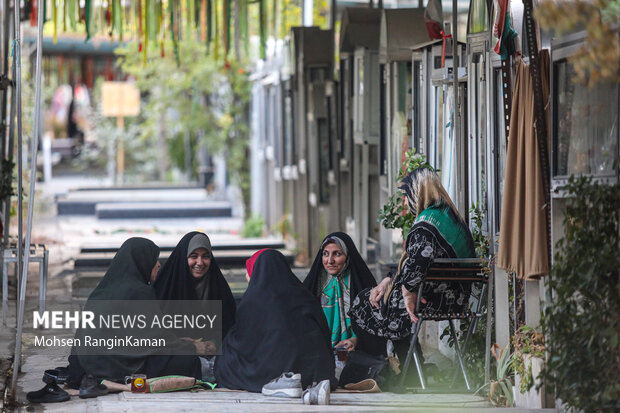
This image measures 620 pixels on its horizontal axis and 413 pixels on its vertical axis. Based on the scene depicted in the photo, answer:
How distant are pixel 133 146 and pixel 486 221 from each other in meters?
22.3

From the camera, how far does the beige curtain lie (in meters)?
5.62

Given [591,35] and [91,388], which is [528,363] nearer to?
[591,35]

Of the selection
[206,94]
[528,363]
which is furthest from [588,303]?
[206,94]

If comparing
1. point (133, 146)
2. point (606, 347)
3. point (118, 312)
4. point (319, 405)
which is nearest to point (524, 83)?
point (606, 347)

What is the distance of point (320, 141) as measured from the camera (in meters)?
13.2

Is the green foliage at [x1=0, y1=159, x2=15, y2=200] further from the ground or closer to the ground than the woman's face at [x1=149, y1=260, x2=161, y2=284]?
further from the ground

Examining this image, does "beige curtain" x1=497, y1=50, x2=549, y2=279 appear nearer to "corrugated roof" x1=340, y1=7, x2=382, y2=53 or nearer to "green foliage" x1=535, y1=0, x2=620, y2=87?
"green foliage" x1=535, y1=0, x2=620, y2=87

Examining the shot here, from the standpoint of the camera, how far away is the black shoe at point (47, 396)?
6055 millimetres

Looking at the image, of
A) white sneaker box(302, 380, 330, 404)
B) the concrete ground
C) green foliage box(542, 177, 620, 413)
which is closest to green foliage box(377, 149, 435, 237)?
the concrete ground

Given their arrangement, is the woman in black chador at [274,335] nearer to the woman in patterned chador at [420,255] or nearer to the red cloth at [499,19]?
the woman in patterned chador at [420,255]

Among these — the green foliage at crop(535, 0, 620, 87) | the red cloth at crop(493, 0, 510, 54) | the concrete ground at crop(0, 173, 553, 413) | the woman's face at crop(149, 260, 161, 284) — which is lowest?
the concrete ground at crop(0, 173, 553, 413)

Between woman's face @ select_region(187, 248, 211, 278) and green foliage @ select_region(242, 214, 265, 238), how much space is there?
945cm

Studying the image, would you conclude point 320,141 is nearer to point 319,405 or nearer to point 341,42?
point 341,42

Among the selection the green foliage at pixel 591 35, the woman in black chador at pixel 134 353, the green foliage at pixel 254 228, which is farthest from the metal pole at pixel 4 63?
the green foliage at pixel 254 228
